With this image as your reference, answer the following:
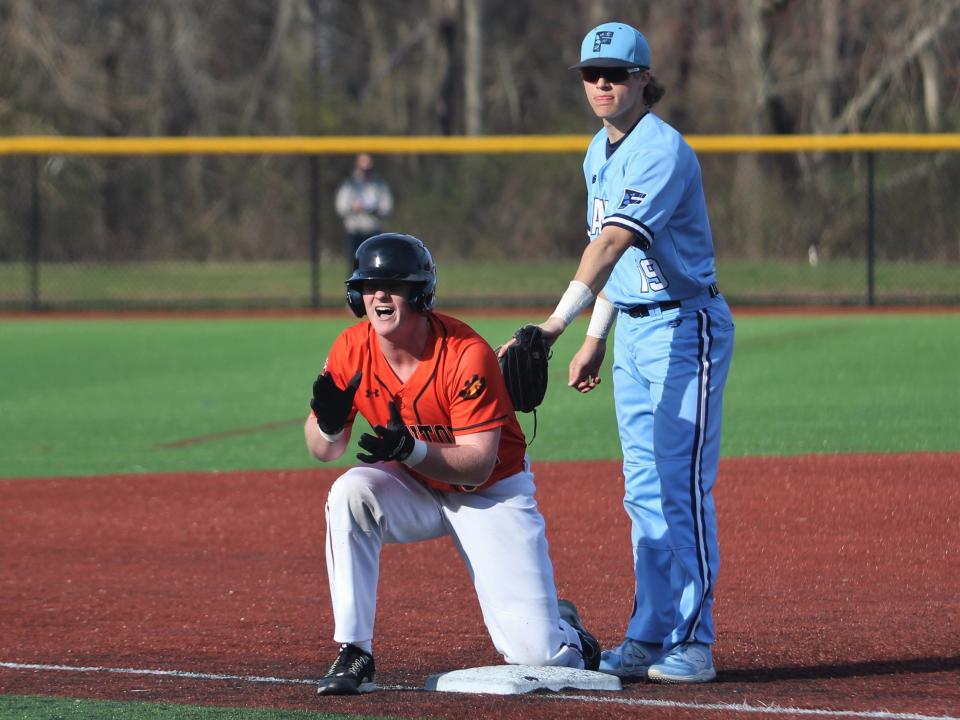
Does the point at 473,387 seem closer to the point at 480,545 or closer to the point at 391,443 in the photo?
the point at 391,443

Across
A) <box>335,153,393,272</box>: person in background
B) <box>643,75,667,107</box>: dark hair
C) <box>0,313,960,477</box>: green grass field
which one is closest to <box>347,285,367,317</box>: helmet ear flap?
<box>643,75,667,107</box>: dark hair

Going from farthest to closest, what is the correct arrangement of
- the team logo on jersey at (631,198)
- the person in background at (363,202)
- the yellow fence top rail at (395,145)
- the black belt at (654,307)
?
1. the person in background at (363,202)
2. the yellow fence top rail at (395,145)
3. the black belt at (654,307)
4. the team logo on jersey at (631,198)

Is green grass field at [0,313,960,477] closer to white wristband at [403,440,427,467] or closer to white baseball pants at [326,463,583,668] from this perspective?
white baseball pants at [326,463,583,668]

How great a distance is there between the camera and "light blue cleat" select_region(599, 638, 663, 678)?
16.7 feet

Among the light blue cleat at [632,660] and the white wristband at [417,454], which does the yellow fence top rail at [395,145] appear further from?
the white wristband at [417,454]

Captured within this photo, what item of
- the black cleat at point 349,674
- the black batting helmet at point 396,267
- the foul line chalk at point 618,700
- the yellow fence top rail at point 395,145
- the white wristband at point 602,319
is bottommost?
the foul line chalk at point 618,700

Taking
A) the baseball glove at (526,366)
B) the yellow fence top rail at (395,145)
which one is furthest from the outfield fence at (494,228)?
the baseball glove at (526,366)

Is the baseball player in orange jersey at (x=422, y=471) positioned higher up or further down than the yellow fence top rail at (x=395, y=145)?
Result: further down

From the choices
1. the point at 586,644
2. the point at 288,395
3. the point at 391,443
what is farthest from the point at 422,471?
the point at 288,395

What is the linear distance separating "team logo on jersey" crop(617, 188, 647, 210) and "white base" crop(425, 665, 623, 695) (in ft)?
4.82

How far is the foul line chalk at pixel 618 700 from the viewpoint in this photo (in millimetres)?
4414

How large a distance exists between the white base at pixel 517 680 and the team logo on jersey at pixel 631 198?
1470 millimetres

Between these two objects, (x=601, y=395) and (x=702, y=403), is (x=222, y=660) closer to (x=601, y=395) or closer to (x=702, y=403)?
(x=702, y=403)

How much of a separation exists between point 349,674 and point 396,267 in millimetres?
1242
